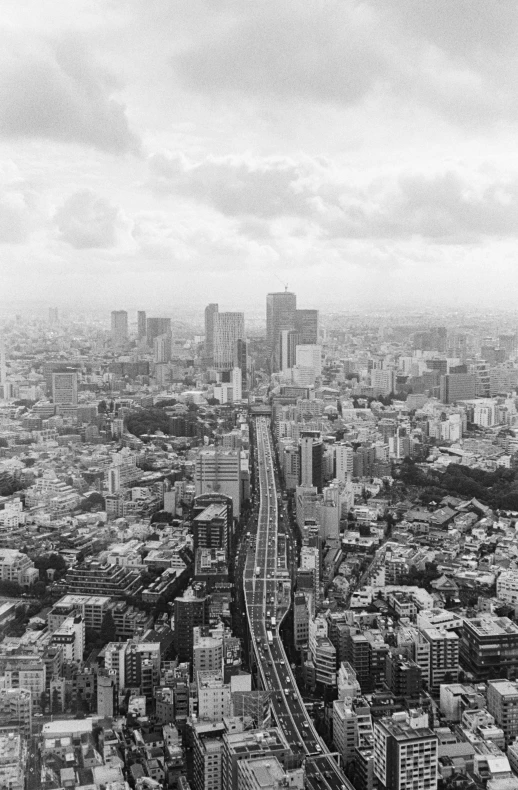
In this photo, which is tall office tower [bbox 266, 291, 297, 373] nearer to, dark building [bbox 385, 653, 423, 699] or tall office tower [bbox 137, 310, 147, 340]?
tall office tower [bbox 137, 310, 147, 340]

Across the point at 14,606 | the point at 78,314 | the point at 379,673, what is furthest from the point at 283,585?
the point at 78,314

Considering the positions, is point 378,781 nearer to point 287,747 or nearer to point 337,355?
point 287,747

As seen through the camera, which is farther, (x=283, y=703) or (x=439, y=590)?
(x=439, y=590)

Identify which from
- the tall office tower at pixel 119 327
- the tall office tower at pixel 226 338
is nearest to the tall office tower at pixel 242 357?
the tall office tower at pixel 226 338

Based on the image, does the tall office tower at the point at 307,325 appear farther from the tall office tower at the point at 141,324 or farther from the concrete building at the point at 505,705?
the concrete building at the point at 505,705

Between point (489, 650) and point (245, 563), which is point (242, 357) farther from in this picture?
point (489, 650)

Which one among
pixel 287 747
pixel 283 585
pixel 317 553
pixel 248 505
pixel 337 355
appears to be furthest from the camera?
pixel 337 355
